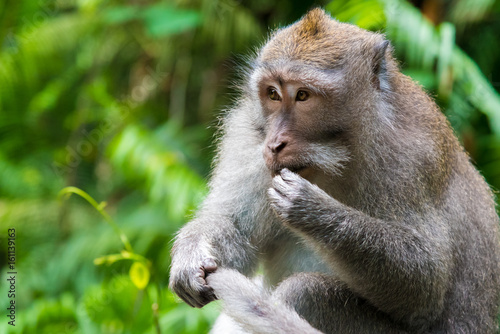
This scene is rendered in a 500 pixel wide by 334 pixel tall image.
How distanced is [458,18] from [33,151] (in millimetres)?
5699

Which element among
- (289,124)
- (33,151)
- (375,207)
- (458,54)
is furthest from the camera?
(33,151)

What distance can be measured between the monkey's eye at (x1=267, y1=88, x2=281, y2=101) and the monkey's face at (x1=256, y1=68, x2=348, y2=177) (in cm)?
1

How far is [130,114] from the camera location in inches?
321

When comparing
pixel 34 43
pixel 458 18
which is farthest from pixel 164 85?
pixel 458 18

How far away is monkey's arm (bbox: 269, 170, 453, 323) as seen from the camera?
3.26 m

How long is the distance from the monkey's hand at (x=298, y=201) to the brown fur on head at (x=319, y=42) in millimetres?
665

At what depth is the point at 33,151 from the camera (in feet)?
27.7

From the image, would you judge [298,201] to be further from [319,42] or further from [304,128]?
[319,42]

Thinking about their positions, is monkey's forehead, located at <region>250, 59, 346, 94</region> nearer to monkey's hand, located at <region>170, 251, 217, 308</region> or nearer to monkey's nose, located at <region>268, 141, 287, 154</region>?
monkey's nose, located at <region>268, 141, 287, 154</region>

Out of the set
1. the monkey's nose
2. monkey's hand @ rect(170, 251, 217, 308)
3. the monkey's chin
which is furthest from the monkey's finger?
the monkey's nose

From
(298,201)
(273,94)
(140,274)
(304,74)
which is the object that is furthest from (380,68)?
(140,274)

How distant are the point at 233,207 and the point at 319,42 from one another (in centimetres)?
125

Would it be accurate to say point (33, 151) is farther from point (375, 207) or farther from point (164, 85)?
point (375, 207)

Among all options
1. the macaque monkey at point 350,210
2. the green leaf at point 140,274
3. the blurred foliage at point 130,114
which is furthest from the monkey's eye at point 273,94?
the blurred foliage at point 130,114
